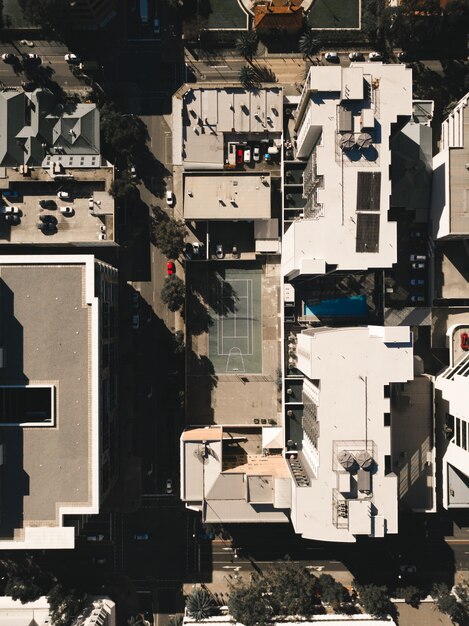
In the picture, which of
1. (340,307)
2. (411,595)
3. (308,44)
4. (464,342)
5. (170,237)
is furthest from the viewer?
(308,44)

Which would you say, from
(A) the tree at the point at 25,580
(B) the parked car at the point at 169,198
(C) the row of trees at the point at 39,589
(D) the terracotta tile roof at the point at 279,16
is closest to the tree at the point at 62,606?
(C) the row of trees at the point at 39,589

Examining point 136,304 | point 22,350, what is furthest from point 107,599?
point 136,304

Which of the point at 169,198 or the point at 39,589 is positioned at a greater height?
the point at 169,198

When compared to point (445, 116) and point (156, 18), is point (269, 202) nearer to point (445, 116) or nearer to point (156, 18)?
point (445, 116)

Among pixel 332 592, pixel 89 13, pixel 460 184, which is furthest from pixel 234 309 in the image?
pixel 89 13

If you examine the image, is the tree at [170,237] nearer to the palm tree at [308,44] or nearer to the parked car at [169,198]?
the parked car at [169,198]

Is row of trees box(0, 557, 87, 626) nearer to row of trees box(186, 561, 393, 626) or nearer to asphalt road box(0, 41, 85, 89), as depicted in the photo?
row of trees box(186, 561, 393, 626)

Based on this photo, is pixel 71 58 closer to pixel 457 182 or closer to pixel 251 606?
pixel 457 182
